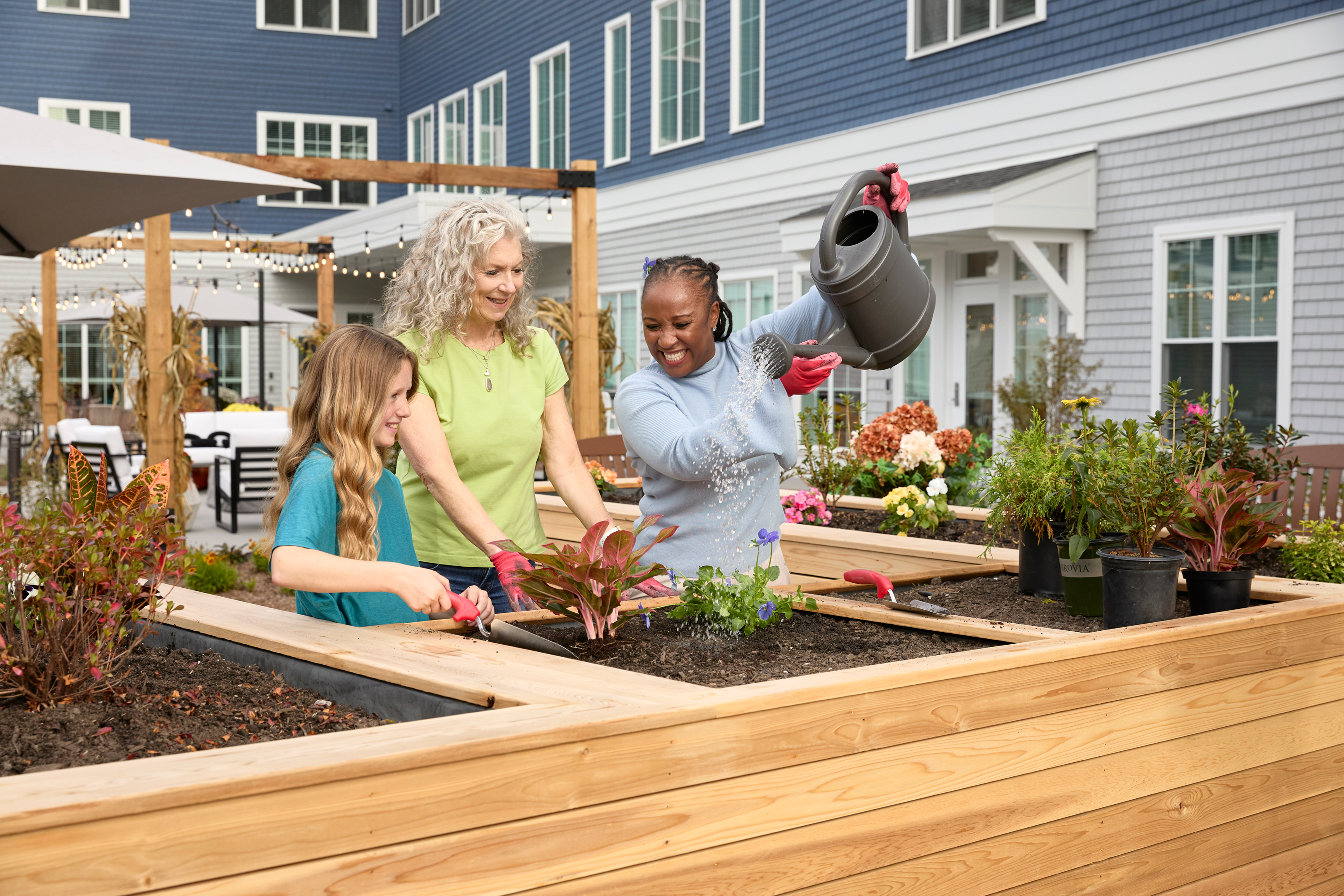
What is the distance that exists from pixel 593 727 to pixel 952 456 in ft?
16.3

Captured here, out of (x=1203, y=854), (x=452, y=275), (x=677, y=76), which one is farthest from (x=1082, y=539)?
(x=677, y=76)

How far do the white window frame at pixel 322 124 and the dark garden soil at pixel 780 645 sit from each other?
19.2 metres

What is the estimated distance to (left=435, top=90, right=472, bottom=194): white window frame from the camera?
18.8 m

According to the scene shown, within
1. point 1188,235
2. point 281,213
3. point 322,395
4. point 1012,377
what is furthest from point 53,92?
point 322,395

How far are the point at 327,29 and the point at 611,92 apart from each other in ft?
26.3

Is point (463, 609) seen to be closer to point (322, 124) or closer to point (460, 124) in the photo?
point (460, 124)

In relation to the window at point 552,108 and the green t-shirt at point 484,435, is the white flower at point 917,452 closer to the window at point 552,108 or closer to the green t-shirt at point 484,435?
the green t-shirt at point 484,435

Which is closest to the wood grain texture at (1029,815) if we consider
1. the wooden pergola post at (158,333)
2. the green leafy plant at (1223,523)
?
the green leafy plant at (1223,523)

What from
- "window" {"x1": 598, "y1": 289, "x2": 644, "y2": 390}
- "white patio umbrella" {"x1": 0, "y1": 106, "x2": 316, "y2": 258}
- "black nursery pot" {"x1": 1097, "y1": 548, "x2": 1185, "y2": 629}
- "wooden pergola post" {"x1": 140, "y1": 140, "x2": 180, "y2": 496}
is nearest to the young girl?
"black nursery pot" {"x1": 1097, "y1": 548, "x2": 1185, "y2": 629}

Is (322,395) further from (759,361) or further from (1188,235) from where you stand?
(1188,235)

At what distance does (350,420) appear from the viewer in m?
2.33

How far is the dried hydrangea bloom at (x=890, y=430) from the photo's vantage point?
6.30 m

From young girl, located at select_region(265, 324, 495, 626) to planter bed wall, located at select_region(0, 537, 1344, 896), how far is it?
147 millimetres

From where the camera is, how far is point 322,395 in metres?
2.36
